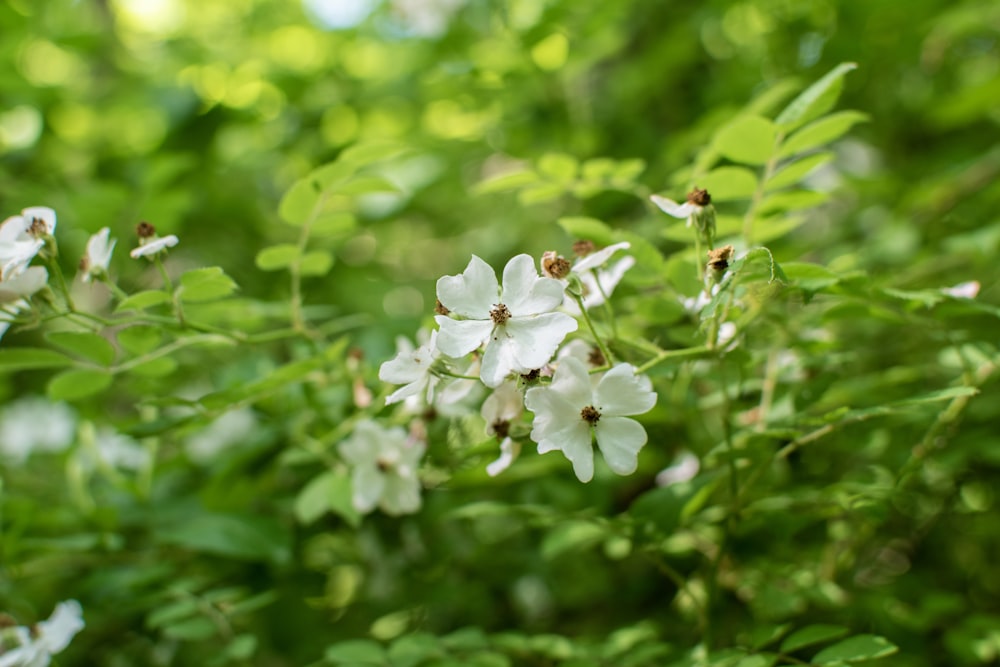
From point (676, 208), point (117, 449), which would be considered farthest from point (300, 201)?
point (117, 449)

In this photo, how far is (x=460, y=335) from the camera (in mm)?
902

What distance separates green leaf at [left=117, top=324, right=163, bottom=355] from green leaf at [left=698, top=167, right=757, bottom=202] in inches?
31.5

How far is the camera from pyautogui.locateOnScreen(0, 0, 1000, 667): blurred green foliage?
1197 millimetres

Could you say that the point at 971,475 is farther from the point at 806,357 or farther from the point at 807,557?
the point at 806,357

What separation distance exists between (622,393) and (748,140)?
42cm

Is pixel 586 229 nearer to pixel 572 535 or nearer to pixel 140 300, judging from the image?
pixel 572 535

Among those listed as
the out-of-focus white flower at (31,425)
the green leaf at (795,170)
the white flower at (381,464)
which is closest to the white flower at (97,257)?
the white flower at (381,464)

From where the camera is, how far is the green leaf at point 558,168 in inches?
51.5

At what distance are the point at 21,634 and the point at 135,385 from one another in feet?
1.54

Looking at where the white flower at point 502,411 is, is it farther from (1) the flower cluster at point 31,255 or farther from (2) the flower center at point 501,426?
(1) the flower cluster at point 31,255

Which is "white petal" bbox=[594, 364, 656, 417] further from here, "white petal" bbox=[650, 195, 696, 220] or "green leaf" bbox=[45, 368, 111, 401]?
"green leaf" bbox=[45, 368, 111, 401]

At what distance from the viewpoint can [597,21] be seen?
188 centimetres

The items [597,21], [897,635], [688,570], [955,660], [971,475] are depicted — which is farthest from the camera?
[597,21]

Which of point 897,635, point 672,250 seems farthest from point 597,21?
point 897,635
